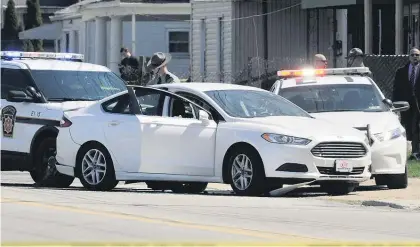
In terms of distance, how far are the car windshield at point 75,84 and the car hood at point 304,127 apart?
3646mm

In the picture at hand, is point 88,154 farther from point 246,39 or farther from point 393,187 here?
point 246,39

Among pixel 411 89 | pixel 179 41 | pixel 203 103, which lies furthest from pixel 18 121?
pixel 179 41

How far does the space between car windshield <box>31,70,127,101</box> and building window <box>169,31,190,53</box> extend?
88.0ft

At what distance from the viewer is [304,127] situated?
13945 mm

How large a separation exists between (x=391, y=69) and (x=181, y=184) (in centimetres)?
988

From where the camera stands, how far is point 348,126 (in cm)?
1512

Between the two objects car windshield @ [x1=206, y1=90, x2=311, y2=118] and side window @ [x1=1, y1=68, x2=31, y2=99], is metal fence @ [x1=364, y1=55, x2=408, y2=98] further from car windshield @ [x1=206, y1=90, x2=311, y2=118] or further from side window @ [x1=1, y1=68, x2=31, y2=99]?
side window @ [x1=1, y1=68, x2=31, y2=99]

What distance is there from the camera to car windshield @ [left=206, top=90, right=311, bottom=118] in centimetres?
1445

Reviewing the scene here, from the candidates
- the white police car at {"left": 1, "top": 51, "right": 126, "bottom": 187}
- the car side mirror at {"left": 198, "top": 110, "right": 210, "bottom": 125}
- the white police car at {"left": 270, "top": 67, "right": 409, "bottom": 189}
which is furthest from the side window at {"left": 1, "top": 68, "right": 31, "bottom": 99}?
the white police car at {"left": 270, "top": 67, "right": 409, "bottom": 189}

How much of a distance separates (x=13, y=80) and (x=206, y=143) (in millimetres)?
4215

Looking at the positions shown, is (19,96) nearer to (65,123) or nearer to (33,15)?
(65,123)

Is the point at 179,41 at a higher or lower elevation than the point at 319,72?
higher

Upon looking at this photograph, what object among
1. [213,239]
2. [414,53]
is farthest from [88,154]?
[414,53]

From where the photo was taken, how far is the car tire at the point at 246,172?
536 inches
